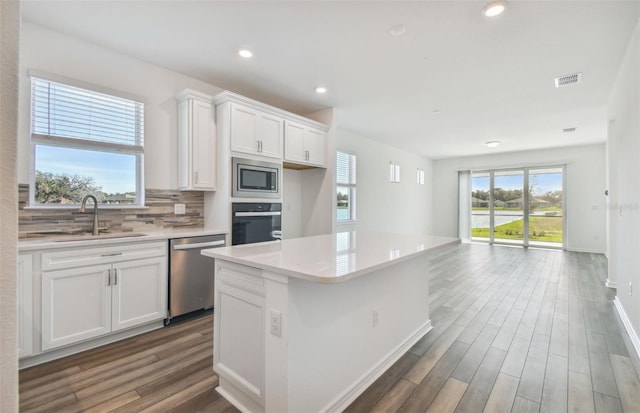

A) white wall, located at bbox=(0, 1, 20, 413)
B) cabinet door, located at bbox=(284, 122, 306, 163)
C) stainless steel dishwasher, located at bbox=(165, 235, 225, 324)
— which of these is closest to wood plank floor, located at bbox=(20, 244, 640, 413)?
stainless steel dishwasher, located at bbox=(165, 235, 225, 324)

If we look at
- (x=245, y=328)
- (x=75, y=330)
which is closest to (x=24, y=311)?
(x=75, y=330)

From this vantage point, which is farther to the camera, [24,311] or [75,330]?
[75,330]

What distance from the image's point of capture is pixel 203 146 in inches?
131

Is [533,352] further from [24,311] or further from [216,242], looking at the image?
[24,311]

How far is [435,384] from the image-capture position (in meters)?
1.97

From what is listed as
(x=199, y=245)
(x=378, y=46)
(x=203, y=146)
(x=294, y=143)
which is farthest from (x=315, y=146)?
(x=199, y=245)

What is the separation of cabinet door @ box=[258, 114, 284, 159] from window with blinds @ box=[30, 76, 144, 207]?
131 cm

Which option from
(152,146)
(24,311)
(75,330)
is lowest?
(75,330)

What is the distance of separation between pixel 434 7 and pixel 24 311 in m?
3.79

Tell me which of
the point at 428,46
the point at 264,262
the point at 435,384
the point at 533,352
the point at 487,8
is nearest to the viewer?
the point at 264,262

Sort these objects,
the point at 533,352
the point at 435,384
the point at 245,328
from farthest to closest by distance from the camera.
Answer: the point at 533,352, the point at 435,384, the point at 245,328

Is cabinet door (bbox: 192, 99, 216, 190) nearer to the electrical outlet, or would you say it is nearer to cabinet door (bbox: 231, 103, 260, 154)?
cabinet door (bbox: 231, 103, 260, 154)

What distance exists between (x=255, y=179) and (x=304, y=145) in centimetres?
101

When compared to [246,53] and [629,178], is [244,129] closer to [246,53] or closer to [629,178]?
[246,53]
